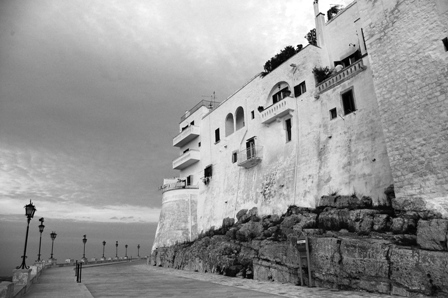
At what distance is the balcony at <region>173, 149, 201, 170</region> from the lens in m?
32.4

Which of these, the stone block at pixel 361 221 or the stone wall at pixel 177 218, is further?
the stone wall at pixel 177 218

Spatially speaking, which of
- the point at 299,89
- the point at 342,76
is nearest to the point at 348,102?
the point at 342,76

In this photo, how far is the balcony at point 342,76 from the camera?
1775 cm

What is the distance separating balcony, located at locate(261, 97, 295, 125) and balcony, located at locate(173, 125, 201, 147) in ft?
37.1

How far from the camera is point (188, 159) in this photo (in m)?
32.5

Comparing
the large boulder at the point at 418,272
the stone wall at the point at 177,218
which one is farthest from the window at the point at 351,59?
the stone wall at the point at 177,218

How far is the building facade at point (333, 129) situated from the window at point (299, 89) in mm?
75

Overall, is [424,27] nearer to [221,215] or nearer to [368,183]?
[368,183]

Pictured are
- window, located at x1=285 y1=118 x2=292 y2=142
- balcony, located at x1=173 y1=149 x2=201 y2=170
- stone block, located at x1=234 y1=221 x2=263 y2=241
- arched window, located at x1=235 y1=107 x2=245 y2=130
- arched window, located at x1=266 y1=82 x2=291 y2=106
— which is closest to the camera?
stone block, located at x1=234 y1=221 x2=263 y2=241

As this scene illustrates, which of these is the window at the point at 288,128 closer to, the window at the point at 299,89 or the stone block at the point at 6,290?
the window at the point at 299,89

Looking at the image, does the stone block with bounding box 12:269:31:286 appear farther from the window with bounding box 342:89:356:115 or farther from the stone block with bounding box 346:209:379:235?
the window with bounding box 342:89:356:115

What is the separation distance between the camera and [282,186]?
71.6 feet

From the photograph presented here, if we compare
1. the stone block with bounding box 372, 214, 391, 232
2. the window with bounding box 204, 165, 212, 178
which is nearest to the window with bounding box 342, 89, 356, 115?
the stone block with bounding box 372, 214, 391, 232

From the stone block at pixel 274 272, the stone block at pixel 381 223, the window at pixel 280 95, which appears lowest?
the stone block at pixel 274 272
